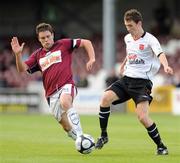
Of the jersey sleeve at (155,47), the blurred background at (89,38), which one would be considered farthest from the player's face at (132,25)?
the blurred background at (89,38)

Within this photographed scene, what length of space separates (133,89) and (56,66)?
4.35 feet

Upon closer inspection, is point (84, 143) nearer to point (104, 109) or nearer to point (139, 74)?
point (104, 109)

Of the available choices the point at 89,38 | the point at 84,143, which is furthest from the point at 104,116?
the point at 89,38

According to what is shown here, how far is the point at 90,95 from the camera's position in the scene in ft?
98.0

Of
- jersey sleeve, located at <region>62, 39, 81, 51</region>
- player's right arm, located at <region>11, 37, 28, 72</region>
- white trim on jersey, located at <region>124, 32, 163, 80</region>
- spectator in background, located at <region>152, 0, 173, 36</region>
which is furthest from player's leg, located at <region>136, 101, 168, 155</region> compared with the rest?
spectator in background, located at <region>152, 0, 173, 36</region>

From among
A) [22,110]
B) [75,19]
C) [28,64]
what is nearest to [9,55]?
[75,19]

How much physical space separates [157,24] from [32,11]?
8.48 metres

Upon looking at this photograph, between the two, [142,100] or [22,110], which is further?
[22,110]

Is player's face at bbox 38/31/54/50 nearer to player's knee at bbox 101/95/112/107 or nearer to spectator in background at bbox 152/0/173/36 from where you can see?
player's knee at bbox 101/95/112/107

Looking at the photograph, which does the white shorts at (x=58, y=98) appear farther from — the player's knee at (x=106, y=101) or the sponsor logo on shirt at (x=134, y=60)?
the sponsor logo on shirt at (x=134, y=60)

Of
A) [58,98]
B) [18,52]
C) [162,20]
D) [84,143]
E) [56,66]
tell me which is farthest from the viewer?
[162,20]

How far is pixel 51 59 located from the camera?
12.4 m

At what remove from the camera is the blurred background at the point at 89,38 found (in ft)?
98.2

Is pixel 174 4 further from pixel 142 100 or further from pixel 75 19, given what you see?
pixel 142 100
